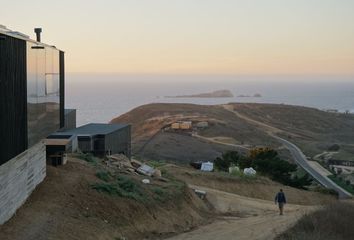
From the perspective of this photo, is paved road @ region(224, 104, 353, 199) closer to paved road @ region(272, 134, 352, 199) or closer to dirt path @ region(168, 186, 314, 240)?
paved road @ region(272, 134, 352, 199)

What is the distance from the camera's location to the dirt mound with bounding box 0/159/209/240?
1484cm

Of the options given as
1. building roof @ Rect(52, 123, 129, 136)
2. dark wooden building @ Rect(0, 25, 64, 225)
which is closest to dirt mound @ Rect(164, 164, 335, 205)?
building roof @ Rect(52, 123, 129, 136)

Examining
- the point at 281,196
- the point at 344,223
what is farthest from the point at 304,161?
the point at 344,223

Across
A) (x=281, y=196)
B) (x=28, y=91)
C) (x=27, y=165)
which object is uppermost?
(x=28, y=91)

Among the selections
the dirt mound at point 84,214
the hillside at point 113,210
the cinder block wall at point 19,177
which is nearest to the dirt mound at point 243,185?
the hillside at point 113,210

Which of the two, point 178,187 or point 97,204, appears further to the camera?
point 178,187

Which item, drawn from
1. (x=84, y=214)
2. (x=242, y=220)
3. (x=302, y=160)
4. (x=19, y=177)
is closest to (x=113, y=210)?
(x=84, y=214)

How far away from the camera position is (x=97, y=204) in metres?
18.3

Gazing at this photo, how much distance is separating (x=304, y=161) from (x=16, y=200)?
58415 mm

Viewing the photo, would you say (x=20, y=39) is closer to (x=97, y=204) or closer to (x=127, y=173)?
(x=97, y=204)

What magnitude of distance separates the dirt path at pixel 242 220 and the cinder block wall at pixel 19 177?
4.63 m

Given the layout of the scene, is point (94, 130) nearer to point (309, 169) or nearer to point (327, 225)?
point (327, 225)

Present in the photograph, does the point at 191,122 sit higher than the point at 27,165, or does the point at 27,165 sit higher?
the point at 27,165

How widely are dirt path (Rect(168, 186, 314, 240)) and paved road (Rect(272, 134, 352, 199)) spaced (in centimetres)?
1322
